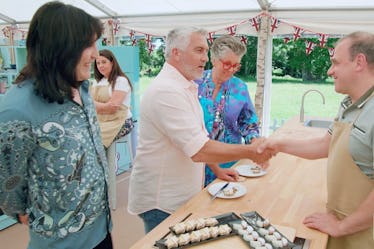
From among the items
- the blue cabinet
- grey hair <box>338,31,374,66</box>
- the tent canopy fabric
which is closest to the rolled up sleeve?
grey hair <box>338,31,374,66</box>

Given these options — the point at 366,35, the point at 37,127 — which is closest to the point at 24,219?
the point at 37,127

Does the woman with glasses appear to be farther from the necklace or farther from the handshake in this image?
the handshake

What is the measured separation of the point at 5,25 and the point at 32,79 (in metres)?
5.63

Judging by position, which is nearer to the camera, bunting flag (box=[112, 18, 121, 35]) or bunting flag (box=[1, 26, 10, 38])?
bunting flag (box=[112, 18, 121, 35])

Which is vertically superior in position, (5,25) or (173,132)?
(5,25)

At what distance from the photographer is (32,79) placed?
118 centimetres

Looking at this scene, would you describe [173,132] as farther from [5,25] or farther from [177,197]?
[5,25]

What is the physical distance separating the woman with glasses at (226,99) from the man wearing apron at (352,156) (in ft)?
2.82

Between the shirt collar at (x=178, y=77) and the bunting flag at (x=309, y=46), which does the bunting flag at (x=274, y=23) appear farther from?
the shirt collar at (x=178, y=77)

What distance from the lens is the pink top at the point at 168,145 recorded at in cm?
147

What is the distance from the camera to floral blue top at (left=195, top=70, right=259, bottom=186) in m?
2.23

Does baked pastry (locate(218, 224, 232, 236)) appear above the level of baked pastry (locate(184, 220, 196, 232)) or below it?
below

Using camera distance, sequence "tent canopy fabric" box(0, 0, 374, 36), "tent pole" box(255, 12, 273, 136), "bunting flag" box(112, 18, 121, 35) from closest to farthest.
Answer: "tent canopy fabric" box(0, 0, 374, 36) → "tent pole" box(255, 12, 273, 136) → "bunting flag" box(112, 18, 121, 35)

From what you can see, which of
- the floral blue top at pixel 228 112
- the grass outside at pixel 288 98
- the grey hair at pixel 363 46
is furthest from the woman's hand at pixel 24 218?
the grass outside at pixel 288 98
